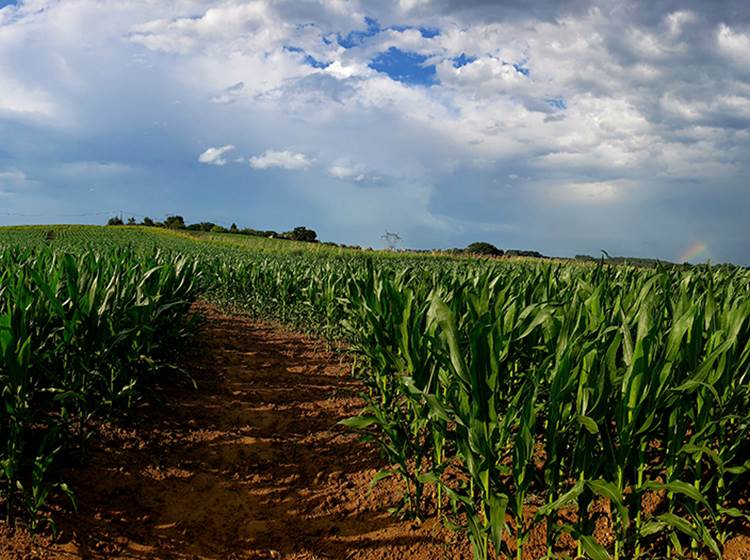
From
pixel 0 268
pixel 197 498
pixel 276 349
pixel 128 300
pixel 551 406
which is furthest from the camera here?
pixel 276 349

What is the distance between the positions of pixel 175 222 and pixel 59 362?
82.7 m

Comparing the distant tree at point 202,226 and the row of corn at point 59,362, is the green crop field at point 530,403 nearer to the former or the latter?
the row of corn at point 59,362

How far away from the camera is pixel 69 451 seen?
4.52 meters

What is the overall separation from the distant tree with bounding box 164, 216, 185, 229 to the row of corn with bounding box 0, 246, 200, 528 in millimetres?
79086

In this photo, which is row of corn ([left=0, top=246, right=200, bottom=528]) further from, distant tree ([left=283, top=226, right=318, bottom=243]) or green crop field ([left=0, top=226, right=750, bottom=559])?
distant tree ([left=283, top=226, right=318, bottom=243])

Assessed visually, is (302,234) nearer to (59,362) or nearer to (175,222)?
(175,222)

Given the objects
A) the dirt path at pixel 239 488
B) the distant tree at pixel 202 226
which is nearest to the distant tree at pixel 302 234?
the distant tree at pixel 202 226

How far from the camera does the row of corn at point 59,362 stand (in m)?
3.40

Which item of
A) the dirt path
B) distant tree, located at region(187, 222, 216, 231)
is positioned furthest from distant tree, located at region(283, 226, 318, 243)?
the dirt path

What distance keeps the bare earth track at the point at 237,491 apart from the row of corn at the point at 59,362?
285 mm

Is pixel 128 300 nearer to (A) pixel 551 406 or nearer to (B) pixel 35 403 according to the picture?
(B) pixel 35 403

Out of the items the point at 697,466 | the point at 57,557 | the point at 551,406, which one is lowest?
the point at 57,557

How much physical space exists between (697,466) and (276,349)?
7.19m

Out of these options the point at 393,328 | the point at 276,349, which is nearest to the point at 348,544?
the point at 393,328
